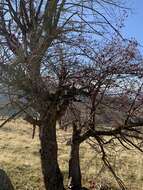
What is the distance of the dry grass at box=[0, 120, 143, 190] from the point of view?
640 inches

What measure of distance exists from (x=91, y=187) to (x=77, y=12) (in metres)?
4.89

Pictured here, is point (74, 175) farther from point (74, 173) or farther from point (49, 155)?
point (49, 155)

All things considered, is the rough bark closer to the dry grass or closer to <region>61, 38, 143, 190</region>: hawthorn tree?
the dry grass

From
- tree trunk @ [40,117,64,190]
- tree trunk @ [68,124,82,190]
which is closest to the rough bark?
tree trunk @ [68,124,82,190]

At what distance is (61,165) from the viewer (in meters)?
19.3

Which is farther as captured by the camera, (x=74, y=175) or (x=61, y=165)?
(x=61, y=165)

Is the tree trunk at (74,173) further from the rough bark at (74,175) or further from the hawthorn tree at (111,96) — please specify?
the hawthorn tree at (111,96)

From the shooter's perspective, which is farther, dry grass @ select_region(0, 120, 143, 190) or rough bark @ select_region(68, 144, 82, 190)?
dry grass @ select_region(0, 120, 143, 190)

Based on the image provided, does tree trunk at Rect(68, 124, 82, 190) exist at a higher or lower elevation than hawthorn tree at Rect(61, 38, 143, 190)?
lower

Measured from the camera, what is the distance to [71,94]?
Result: 476 inches

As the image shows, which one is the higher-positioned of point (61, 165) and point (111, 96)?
point (111, 96)

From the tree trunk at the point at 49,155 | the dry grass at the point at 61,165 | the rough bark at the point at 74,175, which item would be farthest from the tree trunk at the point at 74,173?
the tree trunk at the point at 49,155

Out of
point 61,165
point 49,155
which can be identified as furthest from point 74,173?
point 61,165

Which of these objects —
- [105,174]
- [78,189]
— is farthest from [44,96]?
[105,174]
